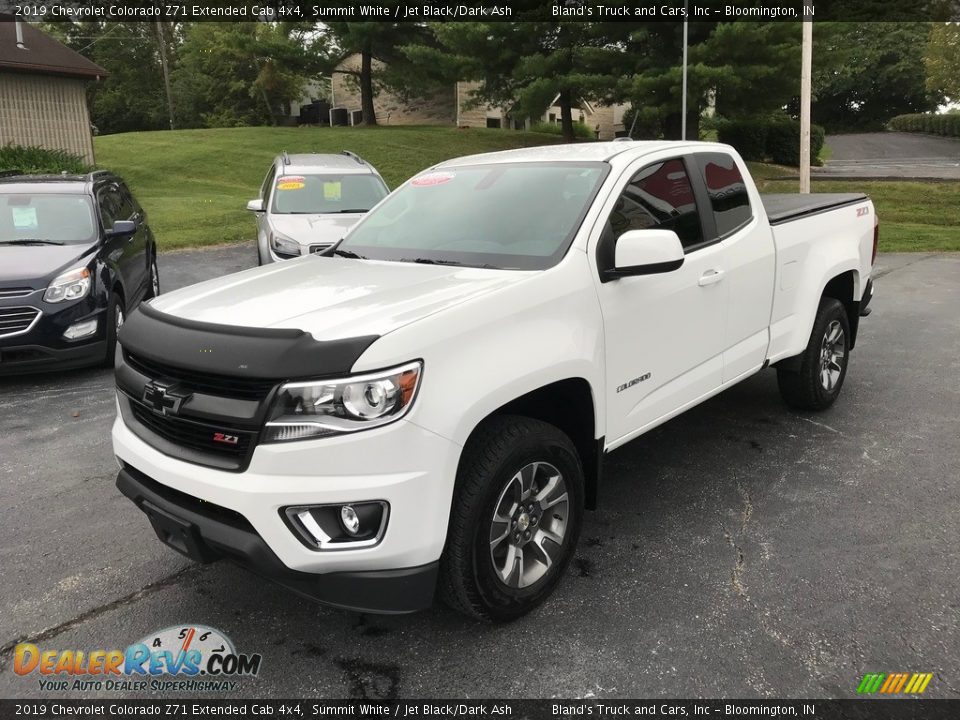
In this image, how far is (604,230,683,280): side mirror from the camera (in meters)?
3.36

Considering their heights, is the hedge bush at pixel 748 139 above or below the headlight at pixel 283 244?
above

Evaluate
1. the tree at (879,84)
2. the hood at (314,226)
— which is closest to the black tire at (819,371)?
the hood at (314,226)

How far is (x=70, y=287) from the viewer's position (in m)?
6.73

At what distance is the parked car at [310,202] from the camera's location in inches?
384

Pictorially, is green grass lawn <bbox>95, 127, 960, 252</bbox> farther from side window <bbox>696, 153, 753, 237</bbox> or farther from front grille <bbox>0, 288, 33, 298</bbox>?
side window <bbox>696, 153, 753, 237</bbox>

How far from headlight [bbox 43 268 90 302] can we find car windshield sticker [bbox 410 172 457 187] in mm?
3631

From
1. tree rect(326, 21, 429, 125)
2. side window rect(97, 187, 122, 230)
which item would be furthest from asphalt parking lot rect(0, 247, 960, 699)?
tree rect(326, 21, 429, 125)

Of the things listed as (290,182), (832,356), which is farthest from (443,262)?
(290,182)

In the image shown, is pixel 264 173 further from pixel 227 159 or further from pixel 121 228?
pixel 121 228

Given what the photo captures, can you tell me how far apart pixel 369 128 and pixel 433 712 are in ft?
121

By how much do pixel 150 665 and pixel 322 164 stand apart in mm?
9597

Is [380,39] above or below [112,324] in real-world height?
above

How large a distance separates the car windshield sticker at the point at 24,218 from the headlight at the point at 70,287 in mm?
1150

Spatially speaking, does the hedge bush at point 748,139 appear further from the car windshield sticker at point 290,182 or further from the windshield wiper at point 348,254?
the windshield wiper at point 348,254
